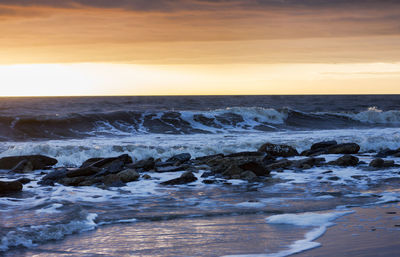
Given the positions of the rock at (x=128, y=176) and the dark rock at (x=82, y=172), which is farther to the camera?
the dark rock at (x=82, y=172)

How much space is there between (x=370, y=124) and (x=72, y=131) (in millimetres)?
20227

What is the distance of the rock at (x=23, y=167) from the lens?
495 inches

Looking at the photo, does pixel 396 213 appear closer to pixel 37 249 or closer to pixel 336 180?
pixel 336 180

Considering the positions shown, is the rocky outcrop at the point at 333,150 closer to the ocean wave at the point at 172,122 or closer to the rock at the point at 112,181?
the rock at the point at 112,181

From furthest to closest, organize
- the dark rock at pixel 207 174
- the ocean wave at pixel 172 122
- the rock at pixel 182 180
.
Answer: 1. the ocean wave at pixel 172 122
2. the dark rock at pixel 207 174
3. the rock at pixel 182 180

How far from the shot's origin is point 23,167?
12.7m

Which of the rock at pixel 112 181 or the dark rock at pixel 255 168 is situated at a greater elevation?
the dark rock at pixel 255 168

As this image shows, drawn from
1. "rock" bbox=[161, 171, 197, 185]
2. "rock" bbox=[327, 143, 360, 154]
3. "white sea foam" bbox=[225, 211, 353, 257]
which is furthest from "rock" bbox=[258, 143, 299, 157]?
"white sea foam" bbox=[225, 211, 353, 257]

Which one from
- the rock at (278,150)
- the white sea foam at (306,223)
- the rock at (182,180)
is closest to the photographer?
the white sea foam at (306,223)

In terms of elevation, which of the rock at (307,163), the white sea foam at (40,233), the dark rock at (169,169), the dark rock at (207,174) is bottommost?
the dark rock at (169,169)

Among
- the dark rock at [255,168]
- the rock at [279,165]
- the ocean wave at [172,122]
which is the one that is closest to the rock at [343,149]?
the rock at [279,165]

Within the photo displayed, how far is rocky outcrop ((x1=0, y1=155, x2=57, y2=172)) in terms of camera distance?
1270 cm

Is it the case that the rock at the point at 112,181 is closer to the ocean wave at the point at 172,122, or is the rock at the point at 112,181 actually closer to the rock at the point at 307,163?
the rock at the point at 307,163

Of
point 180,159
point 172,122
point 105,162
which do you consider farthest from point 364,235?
point 172,122
